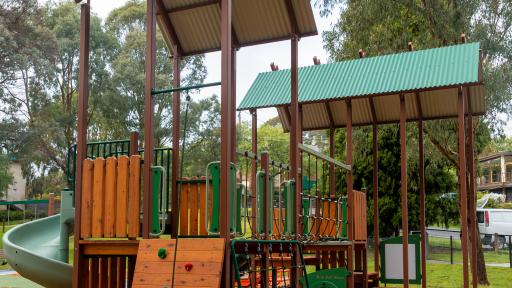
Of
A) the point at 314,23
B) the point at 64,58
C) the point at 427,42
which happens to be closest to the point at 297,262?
the point at 314,23

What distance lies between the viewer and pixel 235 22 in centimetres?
913

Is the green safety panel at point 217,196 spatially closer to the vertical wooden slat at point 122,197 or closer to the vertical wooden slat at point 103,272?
the vertical wooden slat at point 122,197

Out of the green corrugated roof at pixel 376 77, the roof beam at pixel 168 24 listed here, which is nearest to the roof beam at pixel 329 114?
the green corrugated roof at pixel 376 77

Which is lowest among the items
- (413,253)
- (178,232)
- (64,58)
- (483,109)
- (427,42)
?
(413,253)

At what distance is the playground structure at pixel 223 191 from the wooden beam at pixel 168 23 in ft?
0.05

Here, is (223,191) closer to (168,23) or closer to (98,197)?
(98,197)

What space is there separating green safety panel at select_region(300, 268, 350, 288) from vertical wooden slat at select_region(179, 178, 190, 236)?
13.7 ft

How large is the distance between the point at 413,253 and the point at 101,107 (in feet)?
84.3

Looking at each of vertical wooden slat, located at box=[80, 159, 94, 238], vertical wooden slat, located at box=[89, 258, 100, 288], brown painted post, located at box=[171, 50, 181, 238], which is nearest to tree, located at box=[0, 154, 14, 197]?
brown painted post, located at box=[171, 50, 181, 238]

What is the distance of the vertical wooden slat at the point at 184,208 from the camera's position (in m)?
7.19

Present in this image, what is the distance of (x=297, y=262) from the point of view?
7.95 meters

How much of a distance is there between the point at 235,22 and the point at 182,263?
4.41 m

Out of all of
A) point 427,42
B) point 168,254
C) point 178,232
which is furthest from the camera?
point 427,42

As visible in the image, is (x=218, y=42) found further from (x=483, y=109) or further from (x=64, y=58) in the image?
(x=64, y=58)
